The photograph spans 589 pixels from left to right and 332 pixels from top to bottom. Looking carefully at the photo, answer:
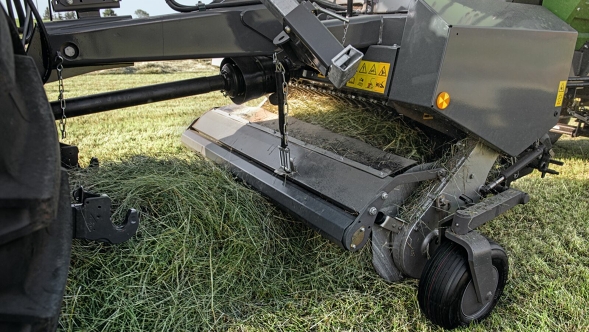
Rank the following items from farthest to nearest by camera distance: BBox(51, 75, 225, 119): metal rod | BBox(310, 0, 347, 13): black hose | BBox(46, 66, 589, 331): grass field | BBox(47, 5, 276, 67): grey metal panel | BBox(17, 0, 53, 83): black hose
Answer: BBox(310, 0, 347, 13): black hose → BBox(51, 75, 225, 119): metal rod → BBox(46, 66, 589, 331): grass field → BBox(47, 5, 276, 67): grey metal panel → BBox(17, 0, 53, 83): black hose

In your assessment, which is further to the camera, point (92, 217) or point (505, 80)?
point (505, 80)

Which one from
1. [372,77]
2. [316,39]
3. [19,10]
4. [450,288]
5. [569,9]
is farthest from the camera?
[569,9]

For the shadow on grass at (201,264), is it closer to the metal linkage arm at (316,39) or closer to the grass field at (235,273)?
the grass field at (235,273)

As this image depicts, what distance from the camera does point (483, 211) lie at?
2.53m

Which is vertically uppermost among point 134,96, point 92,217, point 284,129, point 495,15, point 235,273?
point 495,15

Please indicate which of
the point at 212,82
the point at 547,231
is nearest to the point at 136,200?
the point at 212,82

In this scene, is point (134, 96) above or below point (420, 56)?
below

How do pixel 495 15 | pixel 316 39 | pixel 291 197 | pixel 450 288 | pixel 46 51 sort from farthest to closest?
pixel 291 197
pixel 495 15
pixel 450 288
pixel 316 39
pixel 46 51

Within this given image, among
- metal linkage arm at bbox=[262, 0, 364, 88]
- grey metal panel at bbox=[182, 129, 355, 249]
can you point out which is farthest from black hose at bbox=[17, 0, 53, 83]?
grey metal panel at bbox=[182, 129, 355, 249]

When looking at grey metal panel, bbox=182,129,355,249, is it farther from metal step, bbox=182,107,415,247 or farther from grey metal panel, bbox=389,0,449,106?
grey metal panel, bbox=389,0,449,106

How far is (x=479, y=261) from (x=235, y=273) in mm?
1204

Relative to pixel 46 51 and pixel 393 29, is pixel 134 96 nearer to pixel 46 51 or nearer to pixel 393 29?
pixel 46 51

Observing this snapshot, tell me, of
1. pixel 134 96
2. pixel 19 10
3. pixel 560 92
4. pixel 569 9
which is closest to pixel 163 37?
pixel 134 96

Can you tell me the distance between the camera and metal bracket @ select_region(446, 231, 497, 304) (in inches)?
93.5
